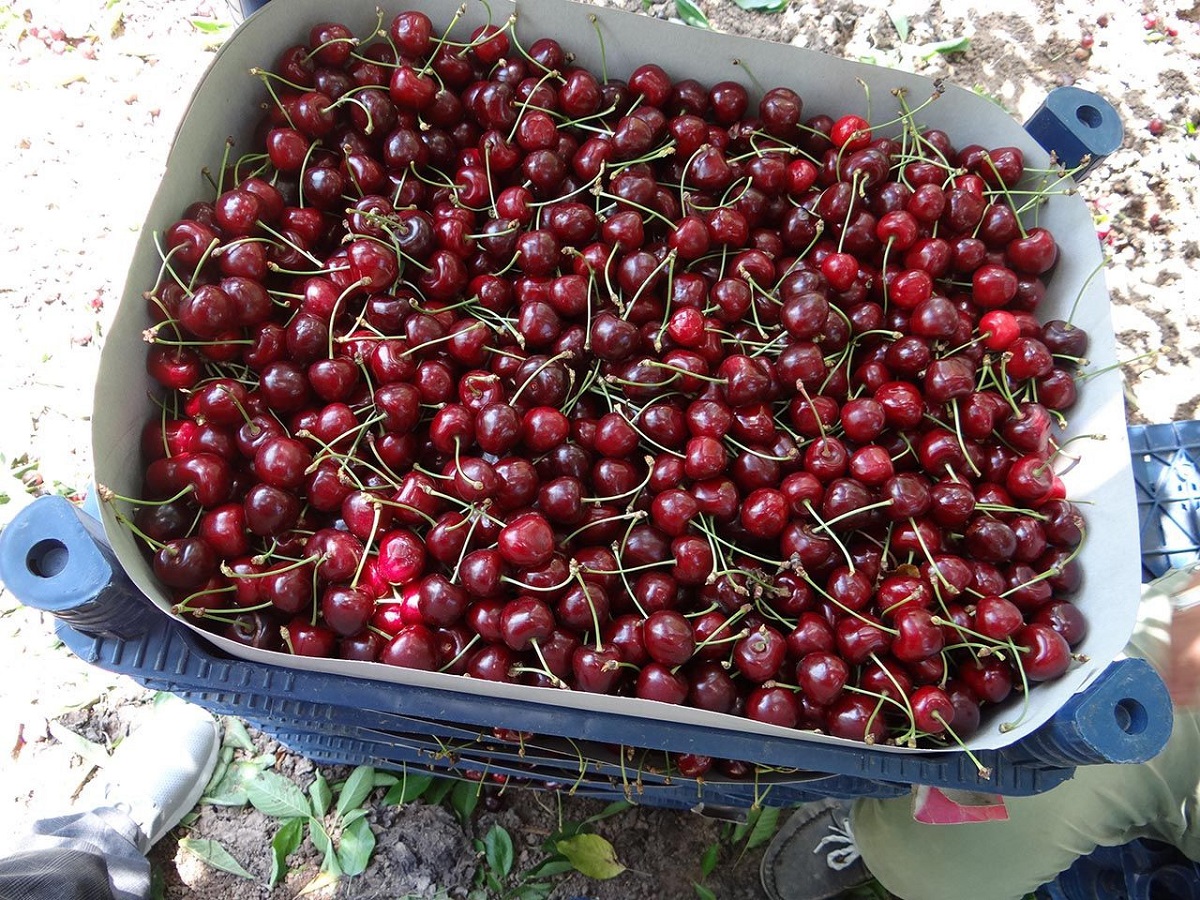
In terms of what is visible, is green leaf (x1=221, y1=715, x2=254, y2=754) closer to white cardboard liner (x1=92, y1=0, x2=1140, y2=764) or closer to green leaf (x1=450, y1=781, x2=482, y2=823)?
green leaf (x1=450, y1=781, x2=482, y2=823)

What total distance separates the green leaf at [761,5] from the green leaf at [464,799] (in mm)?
2924

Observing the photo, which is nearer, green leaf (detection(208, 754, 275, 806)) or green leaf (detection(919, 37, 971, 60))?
green leaf (detection(208, 754, 275, 806))

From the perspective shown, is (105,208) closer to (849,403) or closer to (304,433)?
(304,433)

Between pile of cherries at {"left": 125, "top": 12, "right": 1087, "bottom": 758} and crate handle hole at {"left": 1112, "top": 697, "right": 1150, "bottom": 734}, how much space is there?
0.15 meters

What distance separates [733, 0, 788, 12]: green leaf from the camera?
3.17 meters

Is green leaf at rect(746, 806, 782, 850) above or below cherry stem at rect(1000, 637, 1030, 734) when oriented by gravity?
below

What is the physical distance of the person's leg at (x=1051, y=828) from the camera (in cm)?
170

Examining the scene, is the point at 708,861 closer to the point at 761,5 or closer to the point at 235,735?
the point at 235,735

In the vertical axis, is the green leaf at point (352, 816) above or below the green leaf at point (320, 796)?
above

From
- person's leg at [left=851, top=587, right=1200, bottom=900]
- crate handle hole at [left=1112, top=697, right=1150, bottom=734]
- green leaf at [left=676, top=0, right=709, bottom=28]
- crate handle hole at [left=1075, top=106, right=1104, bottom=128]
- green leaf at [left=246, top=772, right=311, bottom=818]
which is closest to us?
crate handle hole at [left=1112, top=697, right=1150, bottom=734]

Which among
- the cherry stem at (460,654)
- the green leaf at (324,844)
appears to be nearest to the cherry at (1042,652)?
the cherry stem at (460,654)

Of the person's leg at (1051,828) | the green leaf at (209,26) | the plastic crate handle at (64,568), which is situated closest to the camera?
the plastic crate handle at (64,568)

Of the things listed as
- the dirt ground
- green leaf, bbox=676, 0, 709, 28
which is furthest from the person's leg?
green leaf, bbox=676, 0, 709, 28

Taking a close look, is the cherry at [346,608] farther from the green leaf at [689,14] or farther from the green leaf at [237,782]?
the green leaf at [689,14]
